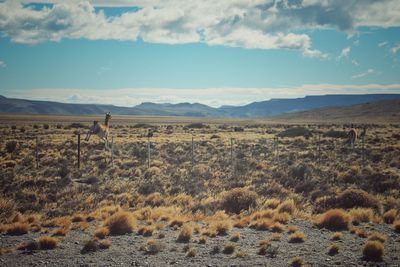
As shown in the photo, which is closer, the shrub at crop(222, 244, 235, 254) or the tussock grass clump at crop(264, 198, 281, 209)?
the shrub at crop(222, 244, 235, 254)

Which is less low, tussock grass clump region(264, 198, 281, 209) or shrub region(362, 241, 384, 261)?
shrub region(362, 241, 384, 261)

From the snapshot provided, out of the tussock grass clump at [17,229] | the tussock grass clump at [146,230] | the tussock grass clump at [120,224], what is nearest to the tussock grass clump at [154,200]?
the tussock grass clump at [120,224]

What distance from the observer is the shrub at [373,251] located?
9273 mm

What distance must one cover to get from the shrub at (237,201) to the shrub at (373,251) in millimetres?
5888

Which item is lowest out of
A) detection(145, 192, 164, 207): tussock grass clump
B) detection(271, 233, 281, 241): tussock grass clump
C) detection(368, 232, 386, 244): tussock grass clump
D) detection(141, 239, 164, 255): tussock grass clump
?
detection(145, 192, 164, 207): tussock grass clump

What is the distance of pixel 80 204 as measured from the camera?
1525 cm

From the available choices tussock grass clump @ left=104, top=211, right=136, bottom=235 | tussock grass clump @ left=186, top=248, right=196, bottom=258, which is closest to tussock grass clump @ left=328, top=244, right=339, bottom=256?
tussock grass clump @ left=186, top=248, right=196, bottom=258

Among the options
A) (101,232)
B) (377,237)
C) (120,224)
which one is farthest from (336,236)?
(101,232)

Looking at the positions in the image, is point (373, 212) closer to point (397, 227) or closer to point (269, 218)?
point (397, 227)

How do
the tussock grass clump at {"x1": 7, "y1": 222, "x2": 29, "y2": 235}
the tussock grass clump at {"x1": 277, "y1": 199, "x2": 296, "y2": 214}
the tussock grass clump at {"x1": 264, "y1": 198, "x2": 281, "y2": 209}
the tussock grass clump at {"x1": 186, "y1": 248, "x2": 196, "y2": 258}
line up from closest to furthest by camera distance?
the tussock grass clump at {"x1": 186, "y1": 248, "x2": 196, "y2": 258}, the tussock grass clump at {"x1": 7, "y1": 222, "x2": 29, "y2": 235}, the tussock grass clump at {"x1": 277, "y1": 199, "x2": 296, "y2": 214}, the tussock grass clump at {"x1": 264, "y1": 198, "x2": 281, "y2": 209}

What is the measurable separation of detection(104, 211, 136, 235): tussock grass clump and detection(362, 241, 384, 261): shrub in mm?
6163

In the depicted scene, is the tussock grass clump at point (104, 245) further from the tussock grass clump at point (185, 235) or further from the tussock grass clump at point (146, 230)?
the tussock grass clump at point (185, 235)

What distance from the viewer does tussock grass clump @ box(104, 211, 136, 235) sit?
11.6 metres

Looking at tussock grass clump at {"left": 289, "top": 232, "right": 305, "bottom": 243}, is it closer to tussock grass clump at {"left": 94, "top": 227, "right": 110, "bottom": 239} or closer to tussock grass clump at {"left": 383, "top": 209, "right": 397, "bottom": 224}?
tussock grass clump at {"left": 383, "top": 209, "right": 397, "bottom": 224}
